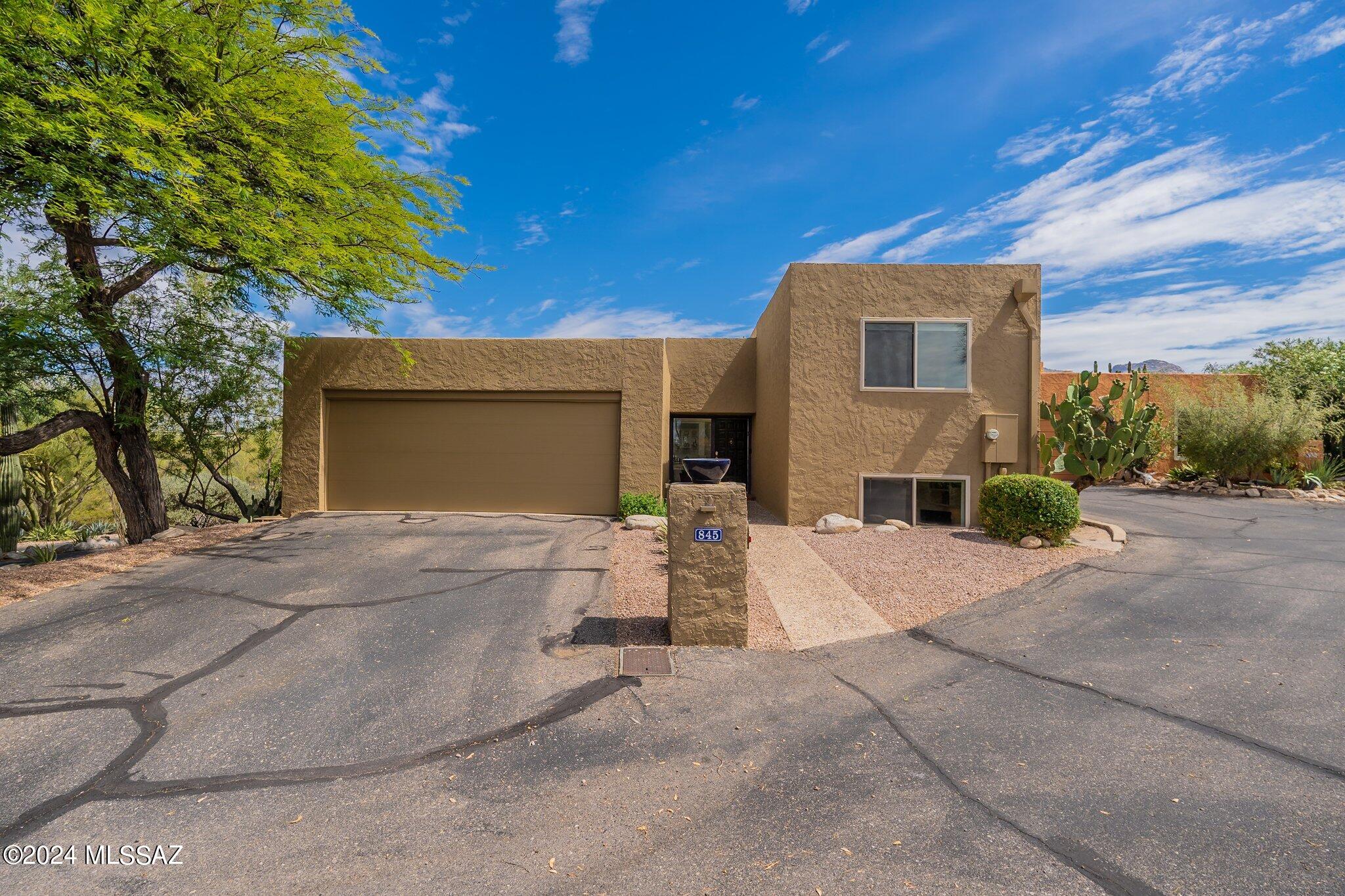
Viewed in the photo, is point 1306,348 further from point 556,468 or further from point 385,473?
point 385,473

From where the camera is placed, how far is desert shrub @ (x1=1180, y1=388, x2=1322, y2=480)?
46.6ft

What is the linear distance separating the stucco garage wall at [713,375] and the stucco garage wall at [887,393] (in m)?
3.51

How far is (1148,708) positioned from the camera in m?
3.74

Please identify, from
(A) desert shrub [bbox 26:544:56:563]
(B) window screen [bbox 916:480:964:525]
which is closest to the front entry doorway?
(B) window screen [bbox 916:480:964:525]

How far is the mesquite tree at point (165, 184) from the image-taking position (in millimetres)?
5875

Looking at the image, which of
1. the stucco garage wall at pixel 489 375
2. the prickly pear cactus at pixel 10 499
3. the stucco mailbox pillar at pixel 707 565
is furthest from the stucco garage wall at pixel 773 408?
the prickly pear cactus at pixel 10 499

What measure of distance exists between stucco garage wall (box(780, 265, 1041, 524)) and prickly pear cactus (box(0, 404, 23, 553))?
15.0 meters

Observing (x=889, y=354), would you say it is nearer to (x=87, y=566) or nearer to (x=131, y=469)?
(x=87, y=566)

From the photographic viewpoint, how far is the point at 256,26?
8109mm

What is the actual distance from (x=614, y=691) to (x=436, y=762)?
1.26 meters

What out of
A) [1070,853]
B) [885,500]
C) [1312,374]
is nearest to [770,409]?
[885,500]

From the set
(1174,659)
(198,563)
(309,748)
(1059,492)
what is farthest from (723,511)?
(198,563)

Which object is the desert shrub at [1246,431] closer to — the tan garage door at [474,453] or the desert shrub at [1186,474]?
the desert shrub at [1186,474]

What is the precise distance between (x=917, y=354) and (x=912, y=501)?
279 cm
